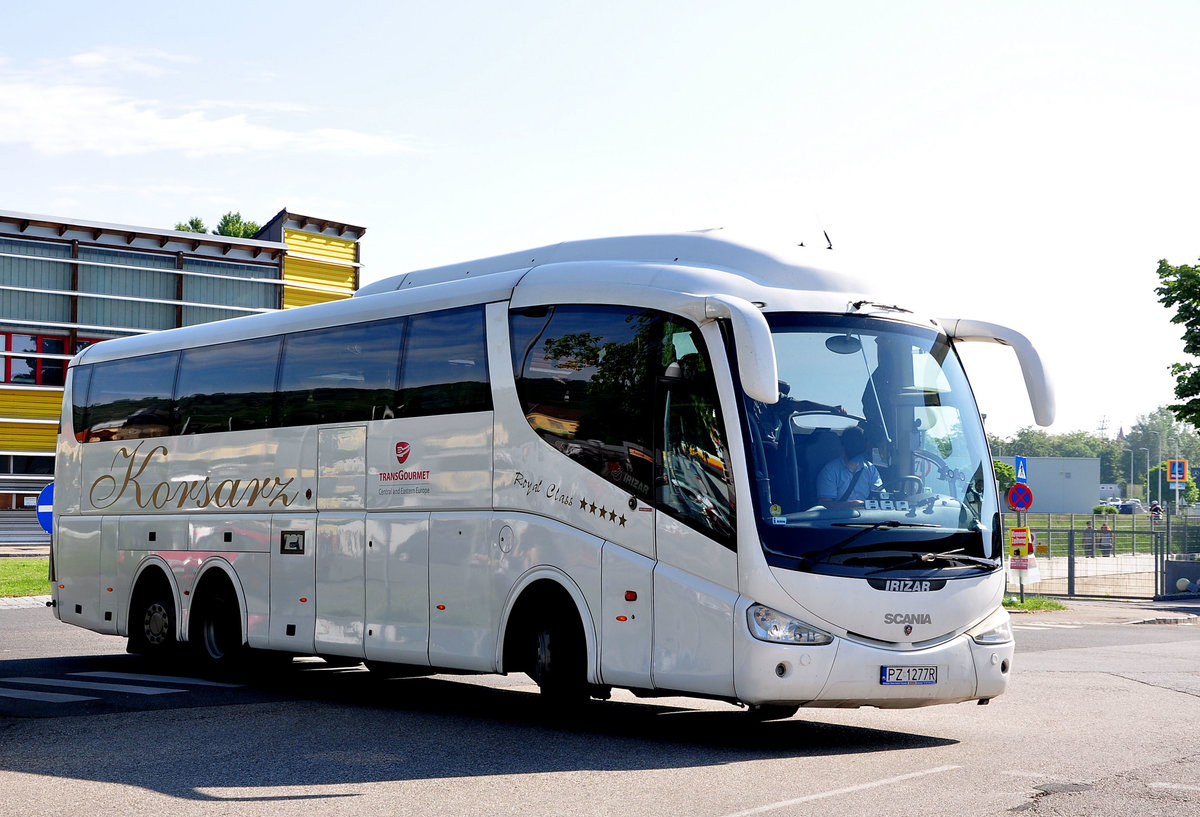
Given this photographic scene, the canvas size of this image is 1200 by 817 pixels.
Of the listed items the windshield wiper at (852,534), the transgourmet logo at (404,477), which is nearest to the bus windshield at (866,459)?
the windshield wiper at (852,534)

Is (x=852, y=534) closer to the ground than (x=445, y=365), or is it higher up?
closer to the ground

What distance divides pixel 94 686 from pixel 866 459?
8.15m

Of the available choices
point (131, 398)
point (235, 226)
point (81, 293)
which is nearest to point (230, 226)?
point (235, 226)

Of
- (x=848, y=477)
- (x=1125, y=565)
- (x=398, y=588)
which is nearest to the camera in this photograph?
(x=848, y=477)

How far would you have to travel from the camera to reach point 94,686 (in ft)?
45.9

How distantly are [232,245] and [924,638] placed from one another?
3280 cm

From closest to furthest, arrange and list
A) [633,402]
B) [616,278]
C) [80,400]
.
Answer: [633,402] → [616,278] → [80,400]

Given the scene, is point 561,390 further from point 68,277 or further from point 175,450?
point 68,277

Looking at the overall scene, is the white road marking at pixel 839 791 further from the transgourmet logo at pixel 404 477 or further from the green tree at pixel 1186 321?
the green tree at pixel 1186 321

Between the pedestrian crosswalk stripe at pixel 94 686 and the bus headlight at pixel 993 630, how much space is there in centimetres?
757

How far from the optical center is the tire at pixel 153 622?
15.8 m

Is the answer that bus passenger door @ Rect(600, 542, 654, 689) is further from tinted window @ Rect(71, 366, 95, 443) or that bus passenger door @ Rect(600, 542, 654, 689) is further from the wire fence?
the wire fence

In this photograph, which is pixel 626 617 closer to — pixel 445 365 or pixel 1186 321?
pixel 445 365

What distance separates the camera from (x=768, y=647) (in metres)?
9.53
